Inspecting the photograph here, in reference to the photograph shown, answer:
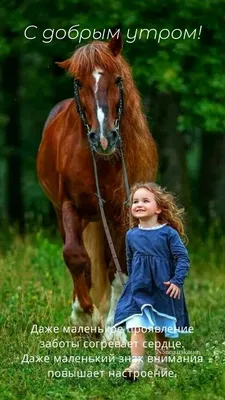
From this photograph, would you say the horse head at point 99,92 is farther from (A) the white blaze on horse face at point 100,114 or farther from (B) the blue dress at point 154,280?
(B) the blue dress at point 154,280

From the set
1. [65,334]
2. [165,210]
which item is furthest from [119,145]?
[165,210]

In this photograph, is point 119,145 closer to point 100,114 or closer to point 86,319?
point 100,114

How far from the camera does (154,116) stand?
48.3 ft

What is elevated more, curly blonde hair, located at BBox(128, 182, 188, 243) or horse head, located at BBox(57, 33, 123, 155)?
horse head, located at BBox(57, 33, 123, 155)

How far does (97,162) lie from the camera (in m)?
8.44

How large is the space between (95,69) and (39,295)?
8.48 ft

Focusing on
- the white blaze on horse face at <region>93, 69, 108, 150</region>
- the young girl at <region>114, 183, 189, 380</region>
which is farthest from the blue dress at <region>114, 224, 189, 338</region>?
the white blaze on horse face at <region>93, 69, 108, 150</region>

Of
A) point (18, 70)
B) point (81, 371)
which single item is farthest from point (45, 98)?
point (81, 371)

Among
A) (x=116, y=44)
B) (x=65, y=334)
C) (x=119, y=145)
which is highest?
(x=116, y=44)

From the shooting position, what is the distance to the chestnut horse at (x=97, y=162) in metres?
7.99

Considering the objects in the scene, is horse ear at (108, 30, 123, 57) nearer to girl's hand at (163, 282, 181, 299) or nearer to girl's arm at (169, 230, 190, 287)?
girl's arm at (169, 230, 190, 287)

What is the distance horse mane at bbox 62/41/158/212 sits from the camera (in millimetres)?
8047

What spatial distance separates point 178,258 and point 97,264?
8.75 feet

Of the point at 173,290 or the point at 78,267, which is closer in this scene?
the point at 173,290
